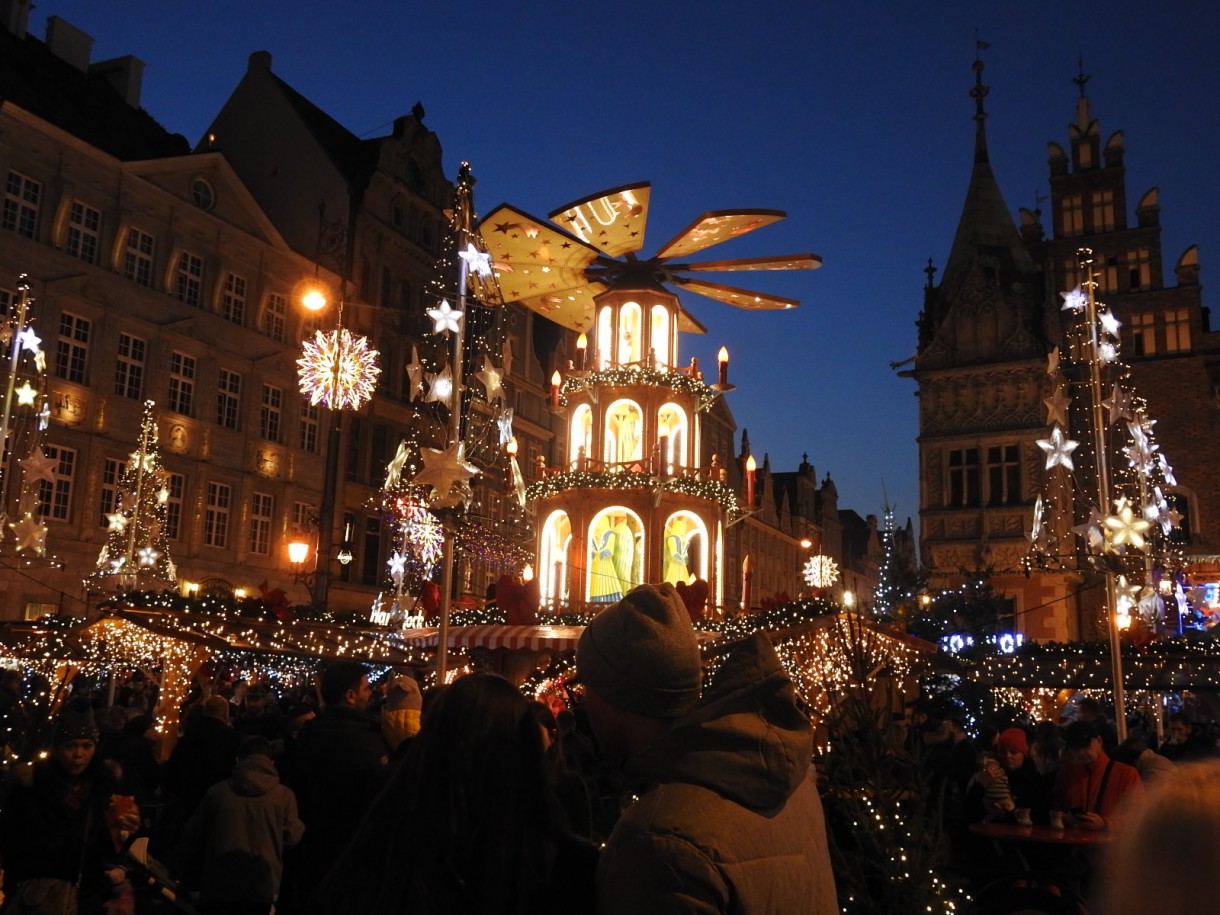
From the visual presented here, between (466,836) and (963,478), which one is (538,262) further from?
(963,478)

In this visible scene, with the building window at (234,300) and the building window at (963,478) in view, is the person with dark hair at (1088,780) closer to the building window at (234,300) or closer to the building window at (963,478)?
the building window at (963,478)

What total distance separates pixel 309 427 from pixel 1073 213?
26.8m

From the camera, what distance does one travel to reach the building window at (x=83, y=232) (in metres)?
27.7

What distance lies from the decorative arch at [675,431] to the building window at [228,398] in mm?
16779

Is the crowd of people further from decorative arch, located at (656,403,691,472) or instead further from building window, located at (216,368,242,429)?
building window, located at (216,368,242,429)

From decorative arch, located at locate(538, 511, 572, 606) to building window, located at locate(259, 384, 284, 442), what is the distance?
53.3ft

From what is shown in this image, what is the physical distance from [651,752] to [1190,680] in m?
16.0

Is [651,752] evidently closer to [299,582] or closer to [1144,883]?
[1144,883]

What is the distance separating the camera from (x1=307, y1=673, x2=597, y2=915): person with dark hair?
6.93ft

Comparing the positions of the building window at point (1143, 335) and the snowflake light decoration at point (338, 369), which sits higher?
the building window at point (1143, 335)

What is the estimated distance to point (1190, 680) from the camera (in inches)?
613

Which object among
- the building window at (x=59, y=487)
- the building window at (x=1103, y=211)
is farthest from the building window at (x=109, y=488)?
the building window at (x=1103, y=211)

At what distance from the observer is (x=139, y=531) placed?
86.4 ft

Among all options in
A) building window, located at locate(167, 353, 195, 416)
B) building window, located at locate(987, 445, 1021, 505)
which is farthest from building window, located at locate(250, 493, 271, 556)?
building window, located at locate(987, 445, 1021, 505)
